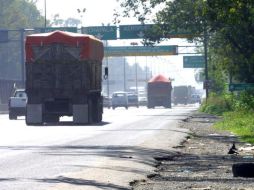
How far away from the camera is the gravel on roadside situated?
54.4 feet

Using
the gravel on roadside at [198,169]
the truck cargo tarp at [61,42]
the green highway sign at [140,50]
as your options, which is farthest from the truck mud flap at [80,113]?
the green highway sign at [140,50]

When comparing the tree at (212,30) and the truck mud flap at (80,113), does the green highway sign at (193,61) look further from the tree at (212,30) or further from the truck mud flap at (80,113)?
the truck mud flap at (80,113)

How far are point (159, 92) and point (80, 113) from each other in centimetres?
6626

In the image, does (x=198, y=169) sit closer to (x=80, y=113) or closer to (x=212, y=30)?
(x=80, y=113)

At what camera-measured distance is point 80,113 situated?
4778 cm

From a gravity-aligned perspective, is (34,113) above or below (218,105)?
above

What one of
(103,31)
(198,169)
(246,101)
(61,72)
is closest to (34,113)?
(61,72)

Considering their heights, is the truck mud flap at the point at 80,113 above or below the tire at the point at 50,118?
above

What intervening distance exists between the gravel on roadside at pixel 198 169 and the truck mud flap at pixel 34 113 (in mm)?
15859

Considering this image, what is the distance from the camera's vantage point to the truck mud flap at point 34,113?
1886 inches

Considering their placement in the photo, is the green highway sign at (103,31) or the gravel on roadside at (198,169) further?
the green highway sign at (103,31)

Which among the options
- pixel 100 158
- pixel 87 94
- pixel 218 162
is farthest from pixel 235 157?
pixel 87 94

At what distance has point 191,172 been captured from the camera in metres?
19.9

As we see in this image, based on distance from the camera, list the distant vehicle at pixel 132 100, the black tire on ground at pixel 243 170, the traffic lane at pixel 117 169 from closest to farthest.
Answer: the traffic lane at pixel 117 169 → the black tire on ground at pixel 243 170 → the distant vehicle at pixel 132 100
